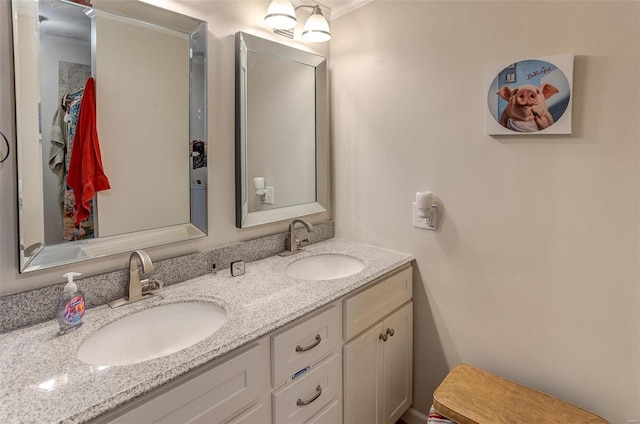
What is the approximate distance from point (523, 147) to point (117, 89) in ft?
4.90

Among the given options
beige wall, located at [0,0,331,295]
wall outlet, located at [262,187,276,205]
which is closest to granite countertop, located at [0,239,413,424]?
beige wall, located at [0,0,331,295]

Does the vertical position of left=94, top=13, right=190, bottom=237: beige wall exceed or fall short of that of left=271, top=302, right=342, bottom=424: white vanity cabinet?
it exceeds it

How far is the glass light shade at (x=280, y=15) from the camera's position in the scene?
155 centimetres


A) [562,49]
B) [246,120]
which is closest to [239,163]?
[246,120]

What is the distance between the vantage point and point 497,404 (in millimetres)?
1282

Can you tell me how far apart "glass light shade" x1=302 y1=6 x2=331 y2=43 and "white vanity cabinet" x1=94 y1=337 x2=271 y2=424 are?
4.61 feet

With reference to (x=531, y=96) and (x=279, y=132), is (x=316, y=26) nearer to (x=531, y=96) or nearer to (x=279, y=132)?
(x=279, y=132)

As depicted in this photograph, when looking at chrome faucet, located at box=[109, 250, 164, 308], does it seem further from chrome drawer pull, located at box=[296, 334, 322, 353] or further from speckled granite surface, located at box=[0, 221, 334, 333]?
chrome drawer pull, located at box=[296, 334, 322, 353]

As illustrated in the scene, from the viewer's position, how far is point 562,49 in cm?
128

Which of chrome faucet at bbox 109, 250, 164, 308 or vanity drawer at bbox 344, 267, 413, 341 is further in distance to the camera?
vanity drawer at bbox 344, 267, 413, 341

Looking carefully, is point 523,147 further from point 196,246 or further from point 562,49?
point 196,246

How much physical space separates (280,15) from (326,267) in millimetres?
1181

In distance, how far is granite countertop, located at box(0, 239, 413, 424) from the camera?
29.3 inches

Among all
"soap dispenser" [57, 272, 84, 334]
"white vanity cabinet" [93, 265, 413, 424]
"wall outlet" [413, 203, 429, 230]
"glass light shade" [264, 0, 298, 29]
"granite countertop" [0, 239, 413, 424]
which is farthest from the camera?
"wall outlet" [413, 203, 429, 230]
